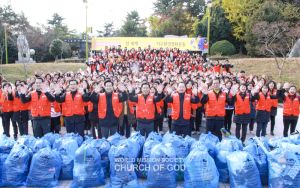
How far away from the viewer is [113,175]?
475cm

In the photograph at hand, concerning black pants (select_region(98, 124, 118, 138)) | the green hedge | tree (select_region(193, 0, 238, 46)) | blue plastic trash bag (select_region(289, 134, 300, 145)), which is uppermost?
tree (select_region(193, 0, 238, 46))

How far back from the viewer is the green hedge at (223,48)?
27688 mm

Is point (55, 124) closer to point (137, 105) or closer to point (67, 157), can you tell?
point (137, 105)

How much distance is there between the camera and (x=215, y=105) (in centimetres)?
671

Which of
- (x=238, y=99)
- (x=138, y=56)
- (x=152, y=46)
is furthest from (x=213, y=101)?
(x=152, y=46)

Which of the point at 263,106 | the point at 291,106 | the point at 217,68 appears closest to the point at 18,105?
the point at 263,106

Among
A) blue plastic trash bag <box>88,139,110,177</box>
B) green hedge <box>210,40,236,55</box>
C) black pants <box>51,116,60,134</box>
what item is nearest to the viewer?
blue plastic trash bag <box>88,139,110,177</box>

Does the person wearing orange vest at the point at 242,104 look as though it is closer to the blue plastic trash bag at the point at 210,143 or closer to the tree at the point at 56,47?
the blue plastic trash bag at the point at 210,143

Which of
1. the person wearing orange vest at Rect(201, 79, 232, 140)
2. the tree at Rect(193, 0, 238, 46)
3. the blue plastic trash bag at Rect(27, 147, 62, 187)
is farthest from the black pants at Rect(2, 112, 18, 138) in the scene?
the tree at Rect(193, 0, 238, 46)

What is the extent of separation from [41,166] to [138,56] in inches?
555

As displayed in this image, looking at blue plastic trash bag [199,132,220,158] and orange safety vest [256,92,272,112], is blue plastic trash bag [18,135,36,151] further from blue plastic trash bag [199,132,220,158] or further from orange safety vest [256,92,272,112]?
orange safety vest [256,92,272,112]

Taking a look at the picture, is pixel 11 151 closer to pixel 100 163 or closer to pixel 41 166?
pixel 41 166

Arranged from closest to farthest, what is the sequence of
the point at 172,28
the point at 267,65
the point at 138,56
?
1. the point at 138,56
2. the point at 267,65
3. the point at 172,28

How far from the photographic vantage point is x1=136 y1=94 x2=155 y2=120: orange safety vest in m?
6.39
